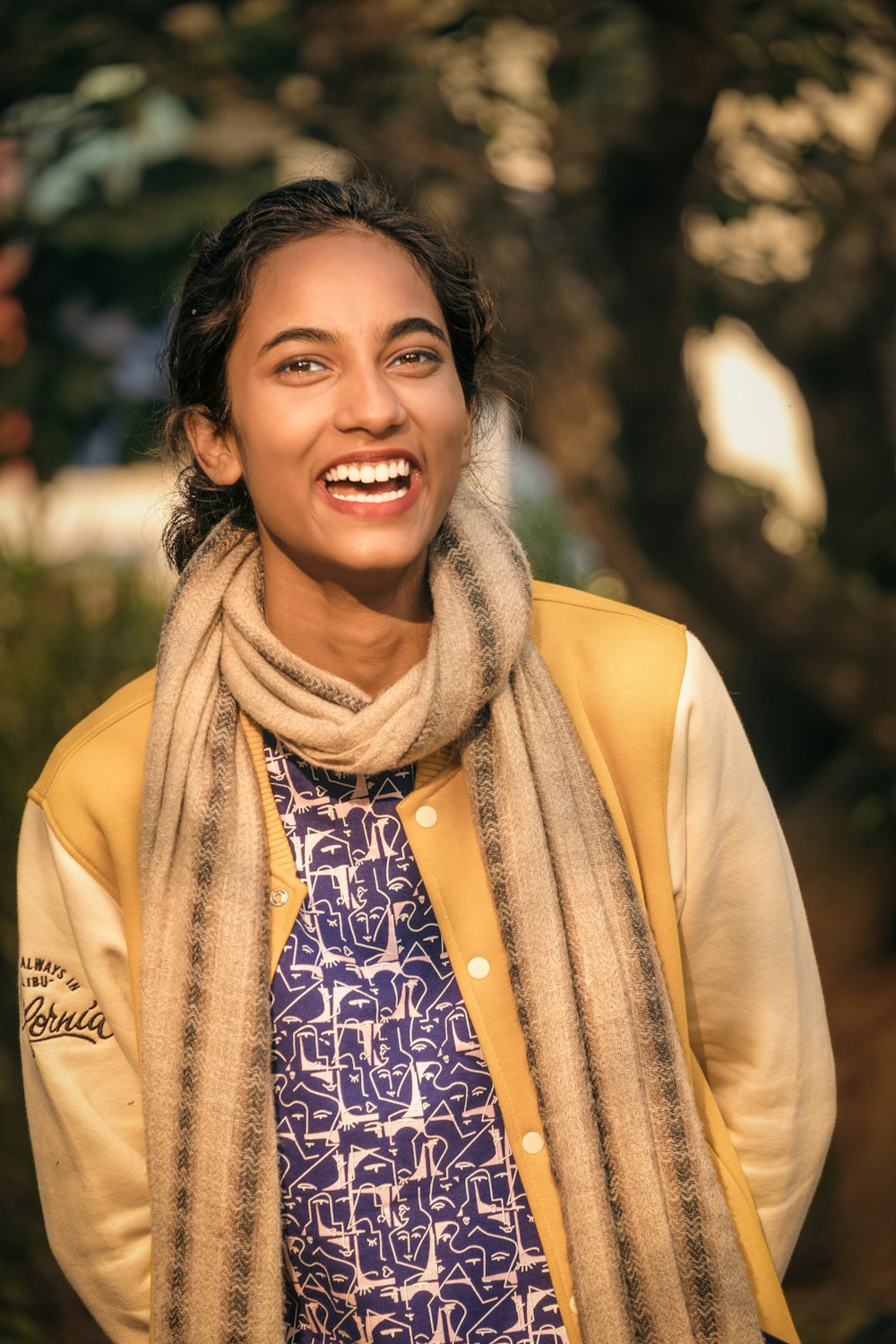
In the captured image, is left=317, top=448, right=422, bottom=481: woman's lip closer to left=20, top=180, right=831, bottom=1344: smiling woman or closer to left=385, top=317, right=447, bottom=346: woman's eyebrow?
left=20, top=180, right=831, bottom=1344: smiling woman

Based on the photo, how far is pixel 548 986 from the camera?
2014 millimetres

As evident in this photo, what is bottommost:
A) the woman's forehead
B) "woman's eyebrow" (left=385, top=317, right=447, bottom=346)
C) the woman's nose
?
the woman's nose

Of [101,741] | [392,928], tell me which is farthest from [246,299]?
[392,928]

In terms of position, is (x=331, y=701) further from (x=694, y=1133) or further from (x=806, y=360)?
(x=806, y=360)

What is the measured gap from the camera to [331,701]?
6.86ft

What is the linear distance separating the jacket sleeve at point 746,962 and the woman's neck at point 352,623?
1.34 ft

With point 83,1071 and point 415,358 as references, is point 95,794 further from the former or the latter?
point 415,358

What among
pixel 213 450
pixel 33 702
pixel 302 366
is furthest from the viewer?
pixel 33 702

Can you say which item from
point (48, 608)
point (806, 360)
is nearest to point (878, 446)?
point (806, 360)

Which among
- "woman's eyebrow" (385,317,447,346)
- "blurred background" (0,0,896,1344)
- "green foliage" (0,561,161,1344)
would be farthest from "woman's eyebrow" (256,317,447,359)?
"green foliage" (0,561,161,1344)

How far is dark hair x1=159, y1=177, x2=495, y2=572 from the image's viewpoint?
2.20m

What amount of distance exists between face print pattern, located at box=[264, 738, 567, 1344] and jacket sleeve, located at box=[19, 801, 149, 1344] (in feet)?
0.89

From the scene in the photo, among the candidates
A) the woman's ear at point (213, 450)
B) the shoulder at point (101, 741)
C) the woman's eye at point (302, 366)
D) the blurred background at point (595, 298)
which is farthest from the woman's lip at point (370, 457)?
the blurred background at point (595, 298)

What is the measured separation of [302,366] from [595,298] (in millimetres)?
3163
